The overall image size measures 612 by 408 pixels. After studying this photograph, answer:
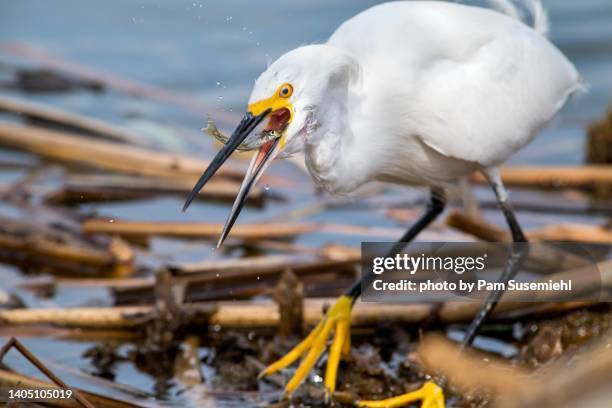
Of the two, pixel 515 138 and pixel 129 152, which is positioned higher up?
pixel 515 138

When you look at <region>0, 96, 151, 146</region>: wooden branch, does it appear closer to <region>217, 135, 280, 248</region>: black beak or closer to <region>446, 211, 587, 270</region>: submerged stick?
→ <region>446, 211, 587, 270</region>: submerged stick

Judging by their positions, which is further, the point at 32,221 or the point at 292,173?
the point at 292,173

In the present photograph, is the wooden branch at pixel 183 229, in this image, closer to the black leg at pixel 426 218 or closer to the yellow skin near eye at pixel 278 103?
the black leg at pixel 426 218

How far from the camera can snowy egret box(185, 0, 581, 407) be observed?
10.6 feet

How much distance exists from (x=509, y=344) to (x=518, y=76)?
113 cm

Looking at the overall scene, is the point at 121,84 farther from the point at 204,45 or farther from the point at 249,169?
the point at 249,169

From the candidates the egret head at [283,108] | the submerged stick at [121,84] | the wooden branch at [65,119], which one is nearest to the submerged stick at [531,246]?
the egret head at [283,108]

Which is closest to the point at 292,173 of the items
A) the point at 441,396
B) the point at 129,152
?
the point at 129,152

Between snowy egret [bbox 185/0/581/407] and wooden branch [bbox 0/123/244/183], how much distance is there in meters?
2.12

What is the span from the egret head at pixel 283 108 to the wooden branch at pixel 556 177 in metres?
3.34

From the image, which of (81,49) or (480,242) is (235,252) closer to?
(480,242)

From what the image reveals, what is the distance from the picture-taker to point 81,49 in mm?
9711

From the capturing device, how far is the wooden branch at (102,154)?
6.32 meters

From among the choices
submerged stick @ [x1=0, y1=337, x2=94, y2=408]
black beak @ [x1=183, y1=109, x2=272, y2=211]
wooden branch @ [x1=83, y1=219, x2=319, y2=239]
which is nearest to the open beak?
black beak @ [x1=183, y1=109, x2=272, y2=211]
